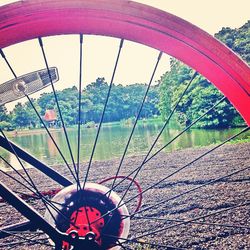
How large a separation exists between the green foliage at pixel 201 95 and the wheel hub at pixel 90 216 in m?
17.6

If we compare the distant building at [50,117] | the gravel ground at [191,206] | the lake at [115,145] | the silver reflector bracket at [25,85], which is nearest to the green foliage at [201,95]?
the lake at [115,145]

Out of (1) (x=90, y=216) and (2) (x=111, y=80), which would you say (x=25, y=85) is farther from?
(1) (x=90, y=216)

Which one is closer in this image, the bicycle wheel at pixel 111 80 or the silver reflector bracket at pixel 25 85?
the bicycle wheel at pixel 111 80

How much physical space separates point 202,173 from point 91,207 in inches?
128

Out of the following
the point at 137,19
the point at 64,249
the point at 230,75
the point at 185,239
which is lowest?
the point at 185,239

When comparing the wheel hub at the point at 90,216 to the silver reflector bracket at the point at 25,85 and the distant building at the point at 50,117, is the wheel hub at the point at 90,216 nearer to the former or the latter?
the silver reflector bracket at the point at 25,85

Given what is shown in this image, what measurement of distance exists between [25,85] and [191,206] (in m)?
2.07

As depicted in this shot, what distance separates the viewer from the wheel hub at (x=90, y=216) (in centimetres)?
133

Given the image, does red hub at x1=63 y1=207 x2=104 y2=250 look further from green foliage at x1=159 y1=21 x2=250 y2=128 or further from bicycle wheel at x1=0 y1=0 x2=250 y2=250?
green foliage at x1=159 y1=21 x2=250 y2=128

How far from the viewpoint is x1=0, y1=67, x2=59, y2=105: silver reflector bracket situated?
1354mm

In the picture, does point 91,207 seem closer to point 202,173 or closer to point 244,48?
point 202,173

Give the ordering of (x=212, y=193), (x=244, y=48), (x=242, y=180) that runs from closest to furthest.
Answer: (x=212, y=193) < (x=242, y=180) < (x=244, y=48)

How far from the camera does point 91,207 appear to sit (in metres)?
1.42

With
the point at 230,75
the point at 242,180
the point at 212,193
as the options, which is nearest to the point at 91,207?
the point at 230,75
